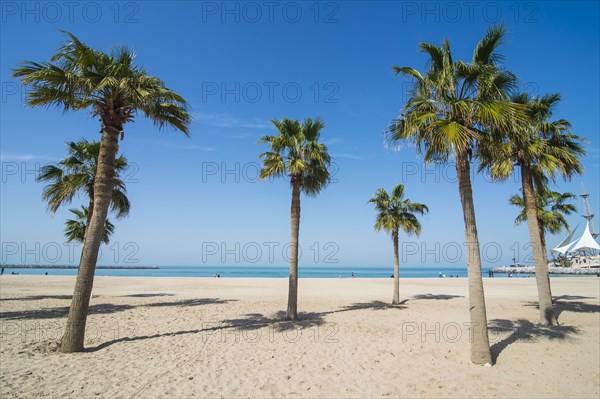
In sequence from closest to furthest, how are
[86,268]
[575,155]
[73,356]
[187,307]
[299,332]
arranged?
[73,356], [86,268], [299,332], [575,155], [187,307]

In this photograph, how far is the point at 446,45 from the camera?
958 centimetres

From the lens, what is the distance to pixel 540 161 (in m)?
12.9

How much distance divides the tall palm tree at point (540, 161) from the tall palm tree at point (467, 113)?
3.67 metres

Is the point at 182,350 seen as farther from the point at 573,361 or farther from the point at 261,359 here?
the point at 573,361

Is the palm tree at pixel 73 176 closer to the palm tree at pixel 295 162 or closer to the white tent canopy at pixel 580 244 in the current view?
the palm tree at pixel 295 162

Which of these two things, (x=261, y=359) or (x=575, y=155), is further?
(x=575, y=155)

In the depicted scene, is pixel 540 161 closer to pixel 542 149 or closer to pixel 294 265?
pixel 542 149

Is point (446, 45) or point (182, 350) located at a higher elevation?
point (446, 45)

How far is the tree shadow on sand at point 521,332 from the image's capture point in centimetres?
1030

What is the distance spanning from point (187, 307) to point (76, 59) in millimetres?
13629

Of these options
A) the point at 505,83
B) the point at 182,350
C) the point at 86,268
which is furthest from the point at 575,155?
the point at 86,268

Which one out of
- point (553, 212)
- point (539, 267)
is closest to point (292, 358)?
point (539, 267)

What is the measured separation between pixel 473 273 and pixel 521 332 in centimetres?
569

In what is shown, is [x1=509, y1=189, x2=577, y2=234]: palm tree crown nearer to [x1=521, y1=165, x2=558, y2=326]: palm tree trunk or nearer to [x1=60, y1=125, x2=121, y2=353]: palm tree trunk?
[x1=521, y1=165, x2=558, y2=326]: palm tree trunk
